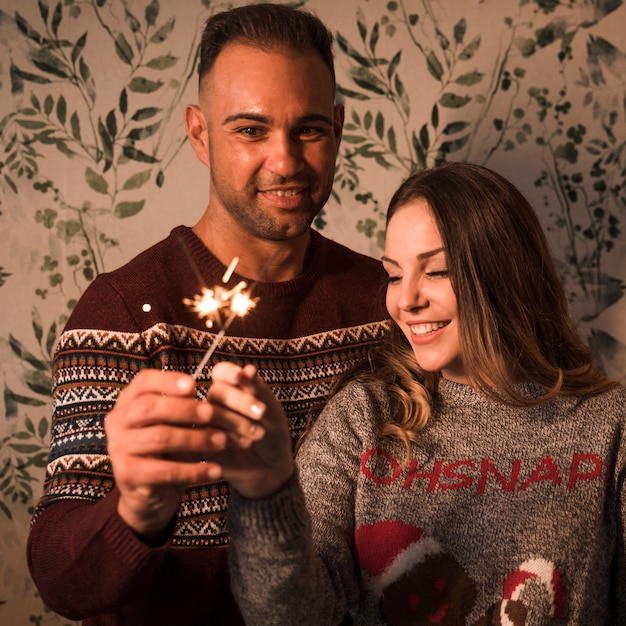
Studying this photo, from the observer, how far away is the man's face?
59.7 inches

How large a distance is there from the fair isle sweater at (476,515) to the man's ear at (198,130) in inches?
24.2

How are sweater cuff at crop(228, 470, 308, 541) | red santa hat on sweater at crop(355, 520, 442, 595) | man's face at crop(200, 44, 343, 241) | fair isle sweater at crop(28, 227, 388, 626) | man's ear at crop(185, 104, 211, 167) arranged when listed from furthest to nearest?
1. man's ear at crop(185, 104, 211, 167)
2. man's face at crop(200, 44, 343, 241)
3. red santa hat on sweater at crop(355, 520, 442, 595)
4. fair isle sweater at crop(28, 227, 388, 626)
5. sweater cuff at crop(228, 470, 308, 541)

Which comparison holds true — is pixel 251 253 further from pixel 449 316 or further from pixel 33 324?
pixel 33 324

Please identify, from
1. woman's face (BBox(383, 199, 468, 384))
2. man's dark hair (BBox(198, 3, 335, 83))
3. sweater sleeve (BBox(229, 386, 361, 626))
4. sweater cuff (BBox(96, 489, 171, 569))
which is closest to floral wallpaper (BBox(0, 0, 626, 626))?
man's dark hair (BBox(198, 3, 335, 83))

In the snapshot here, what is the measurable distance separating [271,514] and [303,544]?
0.08 metres

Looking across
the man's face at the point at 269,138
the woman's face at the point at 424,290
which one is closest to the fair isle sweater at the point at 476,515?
the woman's face at the point at 424,290

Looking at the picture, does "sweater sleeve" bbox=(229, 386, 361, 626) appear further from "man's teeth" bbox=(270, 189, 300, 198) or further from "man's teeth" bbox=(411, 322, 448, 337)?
"man's teeth" bbox=(270, 189, 300, 198)

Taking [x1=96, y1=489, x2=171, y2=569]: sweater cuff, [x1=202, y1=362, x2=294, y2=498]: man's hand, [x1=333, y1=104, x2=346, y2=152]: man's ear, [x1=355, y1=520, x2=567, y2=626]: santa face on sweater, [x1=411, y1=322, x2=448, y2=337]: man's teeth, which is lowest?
[x1=355, y1=520, x2=567, y2=626]: santa face on sweater

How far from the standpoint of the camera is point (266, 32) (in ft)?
5.09

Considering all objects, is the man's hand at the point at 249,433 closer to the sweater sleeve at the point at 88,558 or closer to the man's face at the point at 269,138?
the sweater sleeve at the point at 88,558

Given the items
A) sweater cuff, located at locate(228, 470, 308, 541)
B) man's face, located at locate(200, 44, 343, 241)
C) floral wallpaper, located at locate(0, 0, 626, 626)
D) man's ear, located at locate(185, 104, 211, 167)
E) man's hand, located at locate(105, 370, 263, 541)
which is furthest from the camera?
floral wallpaper, located at locate(0, 0, 626, 626)

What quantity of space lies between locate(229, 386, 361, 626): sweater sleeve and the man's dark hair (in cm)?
74

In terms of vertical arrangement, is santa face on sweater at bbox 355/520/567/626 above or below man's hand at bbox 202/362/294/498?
below

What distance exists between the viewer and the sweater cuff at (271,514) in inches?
39.9
